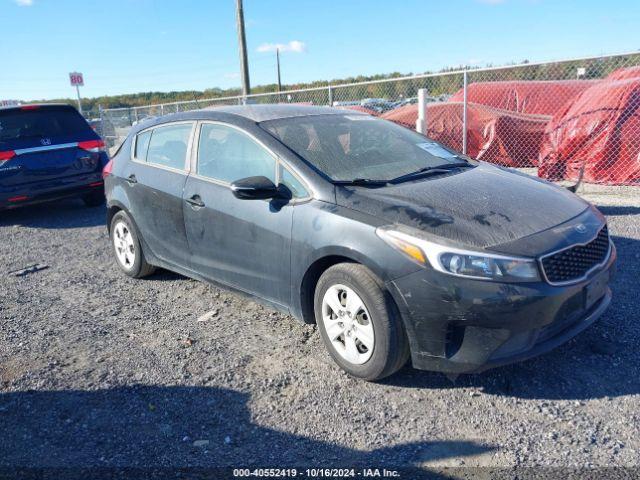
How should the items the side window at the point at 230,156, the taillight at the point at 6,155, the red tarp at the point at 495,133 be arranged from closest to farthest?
the side window at the point at 230,156 → the taillight at the point at 6,155 → the red tarp at the point at 495,133

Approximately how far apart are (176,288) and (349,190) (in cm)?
242

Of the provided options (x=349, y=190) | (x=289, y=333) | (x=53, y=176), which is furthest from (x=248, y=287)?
(x=53, y=176)

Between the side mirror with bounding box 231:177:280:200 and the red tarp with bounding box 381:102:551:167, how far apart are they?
287 inches

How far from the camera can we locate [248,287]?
3906 millimetres

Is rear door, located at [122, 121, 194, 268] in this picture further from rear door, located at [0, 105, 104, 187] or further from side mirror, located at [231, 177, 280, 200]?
rear door, located at [0, 105, 104, 187]

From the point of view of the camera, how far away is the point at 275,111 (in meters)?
4.32

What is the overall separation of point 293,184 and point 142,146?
226 centimetres

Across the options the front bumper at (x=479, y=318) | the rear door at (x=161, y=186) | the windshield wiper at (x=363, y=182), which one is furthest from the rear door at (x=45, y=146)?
the front bumper at (x=479, y=318)

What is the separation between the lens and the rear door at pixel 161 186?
4.46 meters

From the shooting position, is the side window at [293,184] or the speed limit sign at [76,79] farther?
the speed limit sign at [76,79]

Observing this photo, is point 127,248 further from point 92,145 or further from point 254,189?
point 92,145

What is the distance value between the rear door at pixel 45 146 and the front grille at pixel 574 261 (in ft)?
24.2

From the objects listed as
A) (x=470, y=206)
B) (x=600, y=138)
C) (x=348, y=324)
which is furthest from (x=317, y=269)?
(x=600, y=138)

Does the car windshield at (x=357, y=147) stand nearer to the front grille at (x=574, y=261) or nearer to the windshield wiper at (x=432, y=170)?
the windshield wiper at (x=432, y=170)
